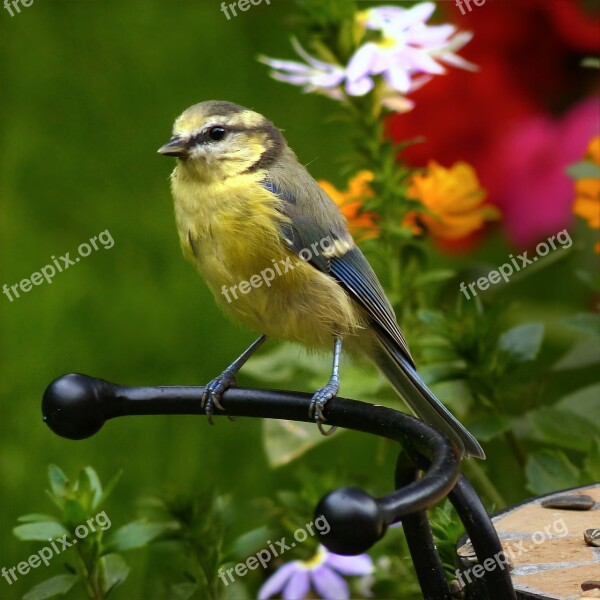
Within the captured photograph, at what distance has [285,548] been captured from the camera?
2.23 m

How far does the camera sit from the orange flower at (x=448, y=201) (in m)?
2.40

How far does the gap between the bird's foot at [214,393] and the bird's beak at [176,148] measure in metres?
0.38

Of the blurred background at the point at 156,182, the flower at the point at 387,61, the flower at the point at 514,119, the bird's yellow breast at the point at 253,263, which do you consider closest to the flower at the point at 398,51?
the flower at the point at 387,61

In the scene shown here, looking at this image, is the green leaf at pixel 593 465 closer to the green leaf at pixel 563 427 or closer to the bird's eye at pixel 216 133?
the green leaf at pixel 563 427

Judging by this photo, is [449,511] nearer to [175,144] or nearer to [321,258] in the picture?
[321,258]

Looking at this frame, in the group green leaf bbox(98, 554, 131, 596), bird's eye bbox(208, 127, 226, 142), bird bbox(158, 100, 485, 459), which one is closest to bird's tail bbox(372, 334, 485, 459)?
bird bbox(158, 100, 485, 459)

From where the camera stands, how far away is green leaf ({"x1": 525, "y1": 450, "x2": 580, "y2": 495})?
6.47 feet

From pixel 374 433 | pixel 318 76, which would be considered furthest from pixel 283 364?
pixel 374 433

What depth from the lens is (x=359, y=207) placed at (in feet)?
7.57

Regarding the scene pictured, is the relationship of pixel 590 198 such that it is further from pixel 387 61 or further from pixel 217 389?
pixel 217 389

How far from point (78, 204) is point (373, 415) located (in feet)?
9.41

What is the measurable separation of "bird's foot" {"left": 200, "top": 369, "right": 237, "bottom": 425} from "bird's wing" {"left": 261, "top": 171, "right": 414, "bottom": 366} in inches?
10.3

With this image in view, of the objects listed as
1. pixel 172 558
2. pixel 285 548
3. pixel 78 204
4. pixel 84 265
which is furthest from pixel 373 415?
pixel 78 204

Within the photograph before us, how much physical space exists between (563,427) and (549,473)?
4.8 inches
